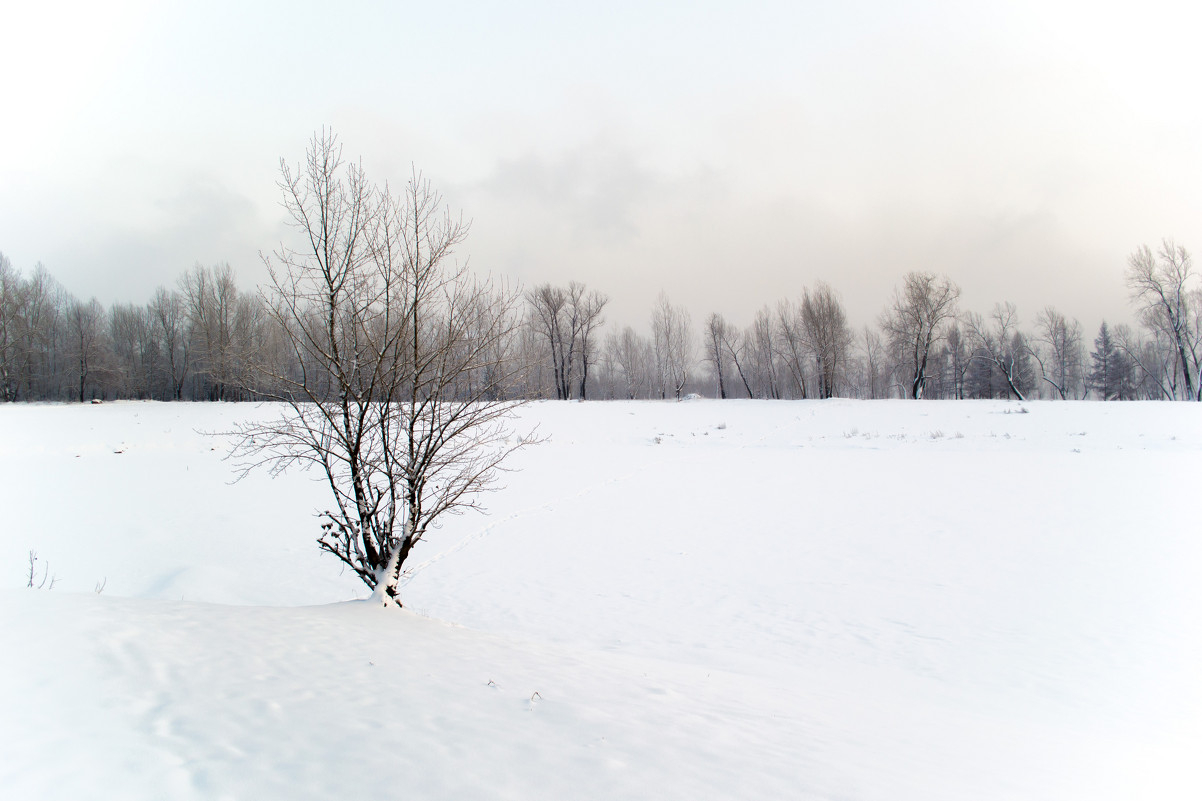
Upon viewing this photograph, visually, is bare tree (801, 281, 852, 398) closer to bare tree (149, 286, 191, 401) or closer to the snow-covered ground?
the snow-covered ground

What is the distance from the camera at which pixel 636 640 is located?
639 centimetres

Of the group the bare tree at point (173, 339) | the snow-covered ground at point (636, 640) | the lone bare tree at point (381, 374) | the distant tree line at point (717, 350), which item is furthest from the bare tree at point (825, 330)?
the bare tree at point (173, 339)

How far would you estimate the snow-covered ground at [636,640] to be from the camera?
2.43m

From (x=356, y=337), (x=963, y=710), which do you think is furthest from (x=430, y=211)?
(x=963, y=710)

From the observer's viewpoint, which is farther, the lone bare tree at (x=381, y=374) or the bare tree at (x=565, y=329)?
the bare tree at (x=565, y=329)

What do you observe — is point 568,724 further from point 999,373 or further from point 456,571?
point 999,373

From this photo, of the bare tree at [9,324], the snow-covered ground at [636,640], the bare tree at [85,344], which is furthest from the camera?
the bare tree at [85,344]

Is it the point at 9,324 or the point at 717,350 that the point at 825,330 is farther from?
the point at 9,324

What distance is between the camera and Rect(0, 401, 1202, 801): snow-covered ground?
243 centimetres

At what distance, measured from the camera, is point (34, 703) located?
2508 mm

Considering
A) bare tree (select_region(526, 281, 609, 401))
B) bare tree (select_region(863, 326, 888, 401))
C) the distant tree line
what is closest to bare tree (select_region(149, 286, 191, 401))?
the distant tree line

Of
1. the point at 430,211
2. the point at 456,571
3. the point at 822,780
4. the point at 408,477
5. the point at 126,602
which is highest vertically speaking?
the point at 430,211

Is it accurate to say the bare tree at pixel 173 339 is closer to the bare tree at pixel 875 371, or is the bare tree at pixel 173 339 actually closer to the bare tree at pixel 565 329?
the bare tree at pixel 565 329

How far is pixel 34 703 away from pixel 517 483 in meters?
13.7
